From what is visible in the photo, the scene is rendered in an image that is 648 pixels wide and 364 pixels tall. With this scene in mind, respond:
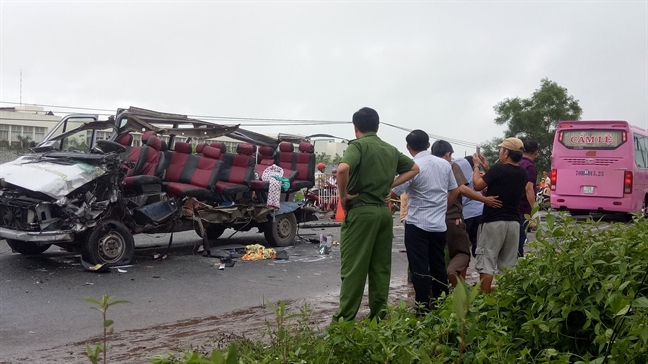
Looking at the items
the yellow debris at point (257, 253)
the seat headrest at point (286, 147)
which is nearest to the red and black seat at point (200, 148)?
the yellow debris at point (257, 253)

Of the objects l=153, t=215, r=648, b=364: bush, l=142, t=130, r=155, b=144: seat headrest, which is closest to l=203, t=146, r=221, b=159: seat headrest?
l=142, t=130, r=155, b=144: seat headrest

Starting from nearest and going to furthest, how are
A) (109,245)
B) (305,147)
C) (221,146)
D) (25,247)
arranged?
1. (109,245)
2. (25,247)
3. (221,146)
4. (305,147)

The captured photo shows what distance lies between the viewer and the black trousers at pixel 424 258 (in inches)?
230

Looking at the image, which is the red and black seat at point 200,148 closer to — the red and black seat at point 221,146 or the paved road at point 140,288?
the red and black seat at point 221,146

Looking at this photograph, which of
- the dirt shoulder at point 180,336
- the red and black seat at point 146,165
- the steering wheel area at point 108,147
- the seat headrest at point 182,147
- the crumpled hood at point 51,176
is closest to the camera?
the dirt shoulder at point 180,336

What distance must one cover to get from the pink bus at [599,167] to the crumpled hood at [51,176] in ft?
55.1

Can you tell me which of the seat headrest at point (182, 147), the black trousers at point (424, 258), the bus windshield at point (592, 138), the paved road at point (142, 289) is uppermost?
the bus windshield at point (592, 138)

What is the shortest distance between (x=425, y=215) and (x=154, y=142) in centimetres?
615

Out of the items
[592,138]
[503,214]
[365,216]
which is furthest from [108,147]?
[592,138]

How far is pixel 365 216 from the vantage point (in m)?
5.20

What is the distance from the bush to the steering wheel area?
6.76 metres

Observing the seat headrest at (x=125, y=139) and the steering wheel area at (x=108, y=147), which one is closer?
the steering wheel area at (x=108, y=147)

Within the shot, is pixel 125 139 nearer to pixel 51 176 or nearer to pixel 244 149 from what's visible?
pixel 51 176

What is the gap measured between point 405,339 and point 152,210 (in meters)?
7.74
